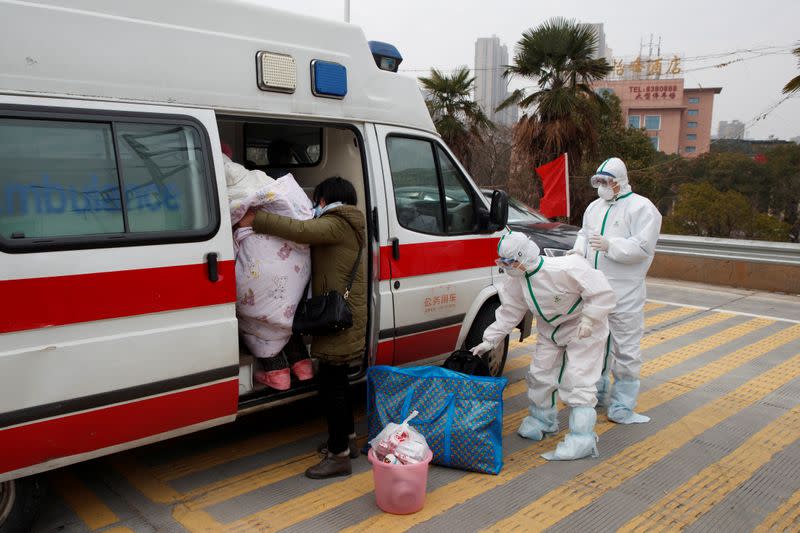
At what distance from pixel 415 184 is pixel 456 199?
467 mm

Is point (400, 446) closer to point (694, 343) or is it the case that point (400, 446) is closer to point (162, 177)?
point (162, 177)

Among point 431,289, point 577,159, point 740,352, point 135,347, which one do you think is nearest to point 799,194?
point 577,159

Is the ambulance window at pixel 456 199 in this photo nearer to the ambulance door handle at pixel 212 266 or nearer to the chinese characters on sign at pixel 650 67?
the ambulance door handle at pixel 212 266

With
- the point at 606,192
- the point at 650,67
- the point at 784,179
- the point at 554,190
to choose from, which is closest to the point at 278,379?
the point at 606,192

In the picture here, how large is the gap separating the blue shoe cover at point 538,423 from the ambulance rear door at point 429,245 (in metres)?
0.78

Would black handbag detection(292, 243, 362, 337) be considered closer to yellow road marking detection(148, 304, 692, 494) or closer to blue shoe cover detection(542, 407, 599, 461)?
yellow road marking detection(148, 304, 692, 494)

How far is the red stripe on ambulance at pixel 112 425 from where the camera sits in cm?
286

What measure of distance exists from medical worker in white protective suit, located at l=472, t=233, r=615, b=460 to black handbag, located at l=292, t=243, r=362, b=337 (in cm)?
106

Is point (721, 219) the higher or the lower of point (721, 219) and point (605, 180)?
the lower

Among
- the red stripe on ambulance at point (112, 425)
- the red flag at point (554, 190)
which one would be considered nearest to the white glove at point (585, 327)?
the red stripe on ambulance at point (112, 425)

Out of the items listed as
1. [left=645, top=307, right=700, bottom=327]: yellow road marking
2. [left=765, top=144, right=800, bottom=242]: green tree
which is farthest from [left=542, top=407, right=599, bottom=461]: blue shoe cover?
[left=765, top=144, right=800, bottom=242]: green tree

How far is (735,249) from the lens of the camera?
1098cm

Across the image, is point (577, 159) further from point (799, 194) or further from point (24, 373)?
point (799, 194)

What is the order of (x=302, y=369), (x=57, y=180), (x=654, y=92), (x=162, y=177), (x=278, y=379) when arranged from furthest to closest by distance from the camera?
(x=654, y=92) < (x=302, y=369) < (x=278, y=379) < (x=162, y=177) < (x=57, y=180)
